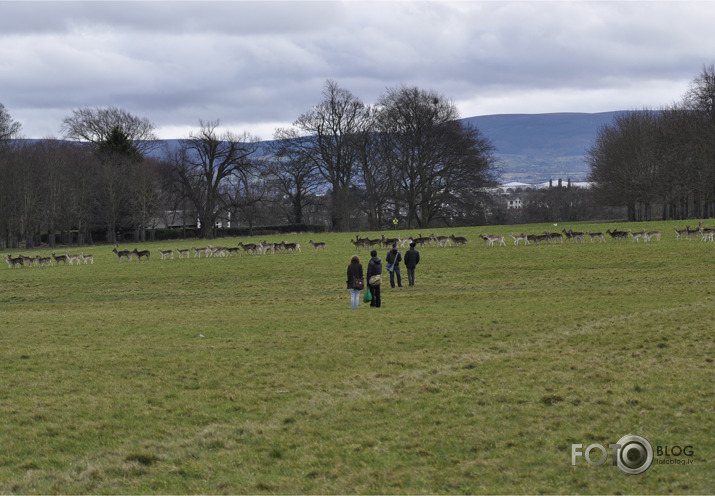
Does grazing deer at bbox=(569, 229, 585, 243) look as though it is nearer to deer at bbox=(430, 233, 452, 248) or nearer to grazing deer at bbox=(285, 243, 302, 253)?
deer at bbox=(430, 233, 452, 248)

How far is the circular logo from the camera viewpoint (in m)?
7.89

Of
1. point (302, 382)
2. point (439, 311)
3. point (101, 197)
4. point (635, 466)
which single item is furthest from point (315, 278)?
point (101, 197)

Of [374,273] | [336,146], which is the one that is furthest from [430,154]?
[374,273]

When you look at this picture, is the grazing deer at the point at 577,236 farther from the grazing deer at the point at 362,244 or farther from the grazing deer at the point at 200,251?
the grazing deer at the point at 200,251

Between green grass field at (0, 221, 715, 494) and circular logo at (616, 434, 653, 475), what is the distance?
0.42ft

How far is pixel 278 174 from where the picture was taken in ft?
310

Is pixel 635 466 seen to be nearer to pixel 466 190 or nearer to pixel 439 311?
pixel 439 311

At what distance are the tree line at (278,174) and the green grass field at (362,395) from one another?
5846 centimetres

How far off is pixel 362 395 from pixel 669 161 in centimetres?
7269

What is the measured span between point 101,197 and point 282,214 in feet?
106

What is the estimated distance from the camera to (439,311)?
896 inches

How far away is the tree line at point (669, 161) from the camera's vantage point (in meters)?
73.7

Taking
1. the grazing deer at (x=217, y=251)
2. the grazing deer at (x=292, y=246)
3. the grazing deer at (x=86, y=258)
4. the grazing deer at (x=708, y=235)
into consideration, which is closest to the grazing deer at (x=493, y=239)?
the grazing deer at (x=708, y=235)

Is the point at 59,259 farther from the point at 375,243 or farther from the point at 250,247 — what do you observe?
the point at 375,243
